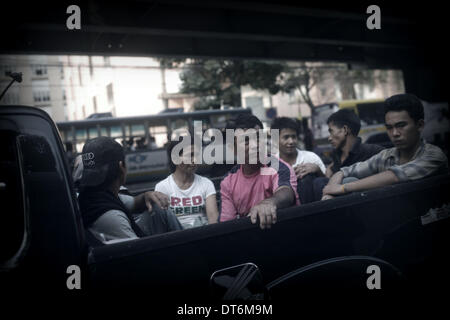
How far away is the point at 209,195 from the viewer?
308cm

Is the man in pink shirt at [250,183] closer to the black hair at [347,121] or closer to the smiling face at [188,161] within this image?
the smiling face at [188,161]

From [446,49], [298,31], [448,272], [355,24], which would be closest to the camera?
[448,272]

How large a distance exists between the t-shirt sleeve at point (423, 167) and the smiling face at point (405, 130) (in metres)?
0.17

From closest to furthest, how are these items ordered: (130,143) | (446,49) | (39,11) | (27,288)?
(27,288) → (39,11) → (446,49) → (130,143)

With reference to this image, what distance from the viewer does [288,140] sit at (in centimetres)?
406

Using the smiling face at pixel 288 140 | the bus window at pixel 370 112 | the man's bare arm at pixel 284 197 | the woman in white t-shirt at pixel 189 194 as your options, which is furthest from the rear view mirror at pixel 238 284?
the bus window at pixel 370 112

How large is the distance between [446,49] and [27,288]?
11.6 metres

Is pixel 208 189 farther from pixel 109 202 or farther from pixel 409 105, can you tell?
pixel 409 105

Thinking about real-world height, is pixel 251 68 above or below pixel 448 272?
above

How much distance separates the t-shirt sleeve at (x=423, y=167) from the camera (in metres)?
2.28

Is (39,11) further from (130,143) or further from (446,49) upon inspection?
(446,49)

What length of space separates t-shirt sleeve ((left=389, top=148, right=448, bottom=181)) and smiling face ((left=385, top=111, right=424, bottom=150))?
0.55 ft

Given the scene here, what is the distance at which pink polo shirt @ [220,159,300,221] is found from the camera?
2.60m
